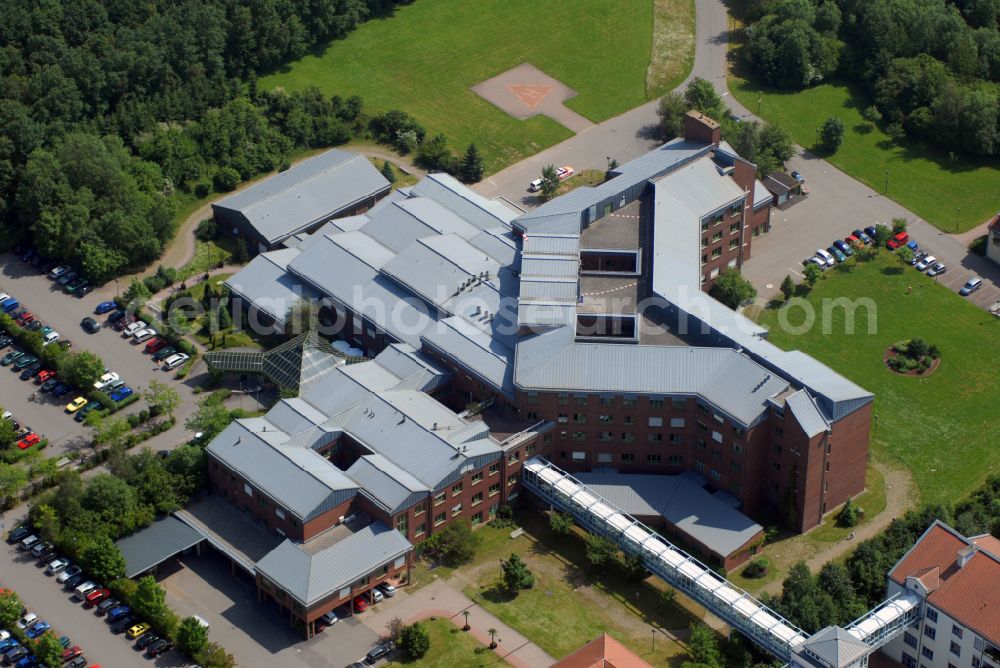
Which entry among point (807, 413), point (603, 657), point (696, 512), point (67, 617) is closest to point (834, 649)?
point (603, 657)

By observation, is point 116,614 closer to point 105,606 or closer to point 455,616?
point 105,606

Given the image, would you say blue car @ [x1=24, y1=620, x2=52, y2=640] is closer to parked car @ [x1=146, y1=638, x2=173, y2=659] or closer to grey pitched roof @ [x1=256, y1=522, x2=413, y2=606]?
parked car @ [x1=146, y1=638, x2=173, y2=659]

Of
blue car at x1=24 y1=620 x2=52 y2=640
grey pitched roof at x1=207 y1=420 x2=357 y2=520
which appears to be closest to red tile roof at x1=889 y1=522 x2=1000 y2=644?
grey pitched roof at x1=207 y1=420 x2=357 y2=520

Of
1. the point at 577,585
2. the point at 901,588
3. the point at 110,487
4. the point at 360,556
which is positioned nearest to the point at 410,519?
the point at 360,556

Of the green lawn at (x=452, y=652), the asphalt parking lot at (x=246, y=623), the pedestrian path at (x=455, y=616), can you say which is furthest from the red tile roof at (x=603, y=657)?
the asphalt parking lot at (x=246, y=623)

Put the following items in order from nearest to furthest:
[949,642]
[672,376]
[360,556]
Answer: [949,642] → [360,556] → [672,376]

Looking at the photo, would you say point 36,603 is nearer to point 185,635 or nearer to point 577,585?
point 185,635

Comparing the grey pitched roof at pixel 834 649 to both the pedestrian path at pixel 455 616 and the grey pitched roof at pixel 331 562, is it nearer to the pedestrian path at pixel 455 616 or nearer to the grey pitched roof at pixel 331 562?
the pedestrian path at pixel 455 616
